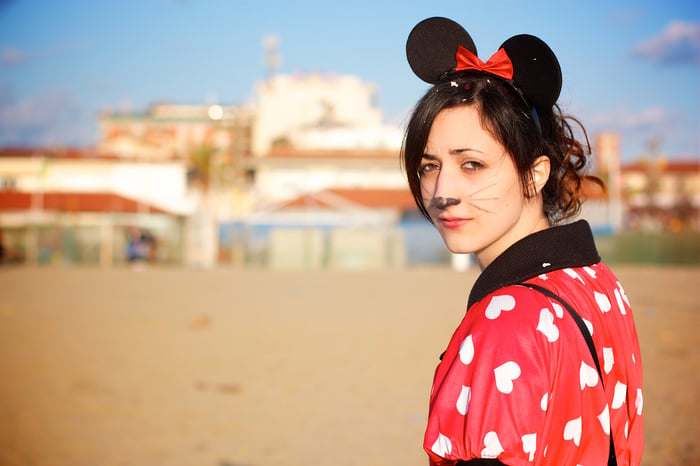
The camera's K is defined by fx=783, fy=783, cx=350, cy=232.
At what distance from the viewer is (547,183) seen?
66.1 inches

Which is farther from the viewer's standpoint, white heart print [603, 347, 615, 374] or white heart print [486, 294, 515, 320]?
white heart print [603, 347, 615, 374]

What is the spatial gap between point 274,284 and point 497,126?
22.8 meters

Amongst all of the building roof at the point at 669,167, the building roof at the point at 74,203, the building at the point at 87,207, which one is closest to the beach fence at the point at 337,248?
the building at the point at 87,207

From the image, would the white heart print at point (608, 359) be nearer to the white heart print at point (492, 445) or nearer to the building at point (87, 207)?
the white heart print at point (492, 445)

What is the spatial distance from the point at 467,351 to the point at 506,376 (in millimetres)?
76

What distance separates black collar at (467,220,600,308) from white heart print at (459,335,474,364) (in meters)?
0.13

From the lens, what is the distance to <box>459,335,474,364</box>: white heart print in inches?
49.4

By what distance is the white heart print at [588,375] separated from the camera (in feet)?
4.28

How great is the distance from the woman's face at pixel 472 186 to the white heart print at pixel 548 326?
249 mm

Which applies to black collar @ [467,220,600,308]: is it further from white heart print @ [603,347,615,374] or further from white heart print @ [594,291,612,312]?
white heart print @ [603,347,615,374]

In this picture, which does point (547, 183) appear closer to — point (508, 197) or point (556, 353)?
A: point (508, 197)

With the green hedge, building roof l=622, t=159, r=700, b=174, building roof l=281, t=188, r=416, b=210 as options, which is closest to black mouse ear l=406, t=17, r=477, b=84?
the green hedge

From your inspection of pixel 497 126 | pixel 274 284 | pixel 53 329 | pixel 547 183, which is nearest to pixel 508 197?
pixel 497 126

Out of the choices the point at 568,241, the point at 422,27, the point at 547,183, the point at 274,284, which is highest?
the point at 422,27
